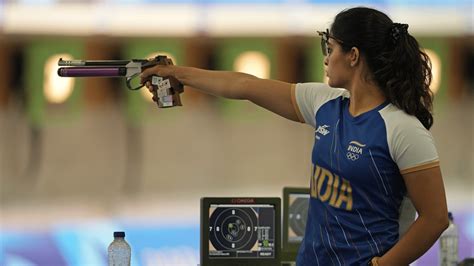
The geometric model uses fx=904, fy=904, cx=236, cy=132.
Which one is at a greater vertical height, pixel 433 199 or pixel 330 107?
pixel 330 107

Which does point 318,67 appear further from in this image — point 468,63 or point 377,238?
point 377,238

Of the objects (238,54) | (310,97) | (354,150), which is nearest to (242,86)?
(310,97)

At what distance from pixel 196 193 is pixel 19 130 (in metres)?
0.86

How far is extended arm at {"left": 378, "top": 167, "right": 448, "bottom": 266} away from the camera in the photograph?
1.94 metres

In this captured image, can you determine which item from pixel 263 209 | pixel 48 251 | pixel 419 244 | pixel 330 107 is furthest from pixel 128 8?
pixel 419 244

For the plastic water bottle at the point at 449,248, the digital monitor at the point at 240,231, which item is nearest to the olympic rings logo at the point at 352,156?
the digital monitor at the point at 240,231

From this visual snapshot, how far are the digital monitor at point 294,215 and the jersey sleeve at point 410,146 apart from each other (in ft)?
4.40

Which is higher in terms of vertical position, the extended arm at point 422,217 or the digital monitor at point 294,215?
the digital monitor at point 294,215

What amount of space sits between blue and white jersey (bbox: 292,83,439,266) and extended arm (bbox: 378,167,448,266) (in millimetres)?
26

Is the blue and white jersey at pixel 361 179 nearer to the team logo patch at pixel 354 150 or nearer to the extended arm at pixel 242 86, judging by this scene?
the team logo patch at pixel 354 150

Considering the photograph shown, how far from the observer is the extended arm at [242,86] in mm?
2227

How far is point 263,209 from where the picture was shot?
3062mm

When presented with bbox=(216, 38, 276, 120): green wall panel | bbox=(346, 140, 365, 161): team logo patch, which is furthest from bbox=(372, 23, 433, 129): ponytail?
bbox=(216, 38, 276, 120): green wall panel

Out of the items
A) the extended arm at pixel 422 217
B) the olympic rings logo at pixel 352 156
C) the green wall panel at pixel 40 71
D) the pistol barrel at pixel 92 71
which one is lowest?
the extended arm at pixel 422 217
